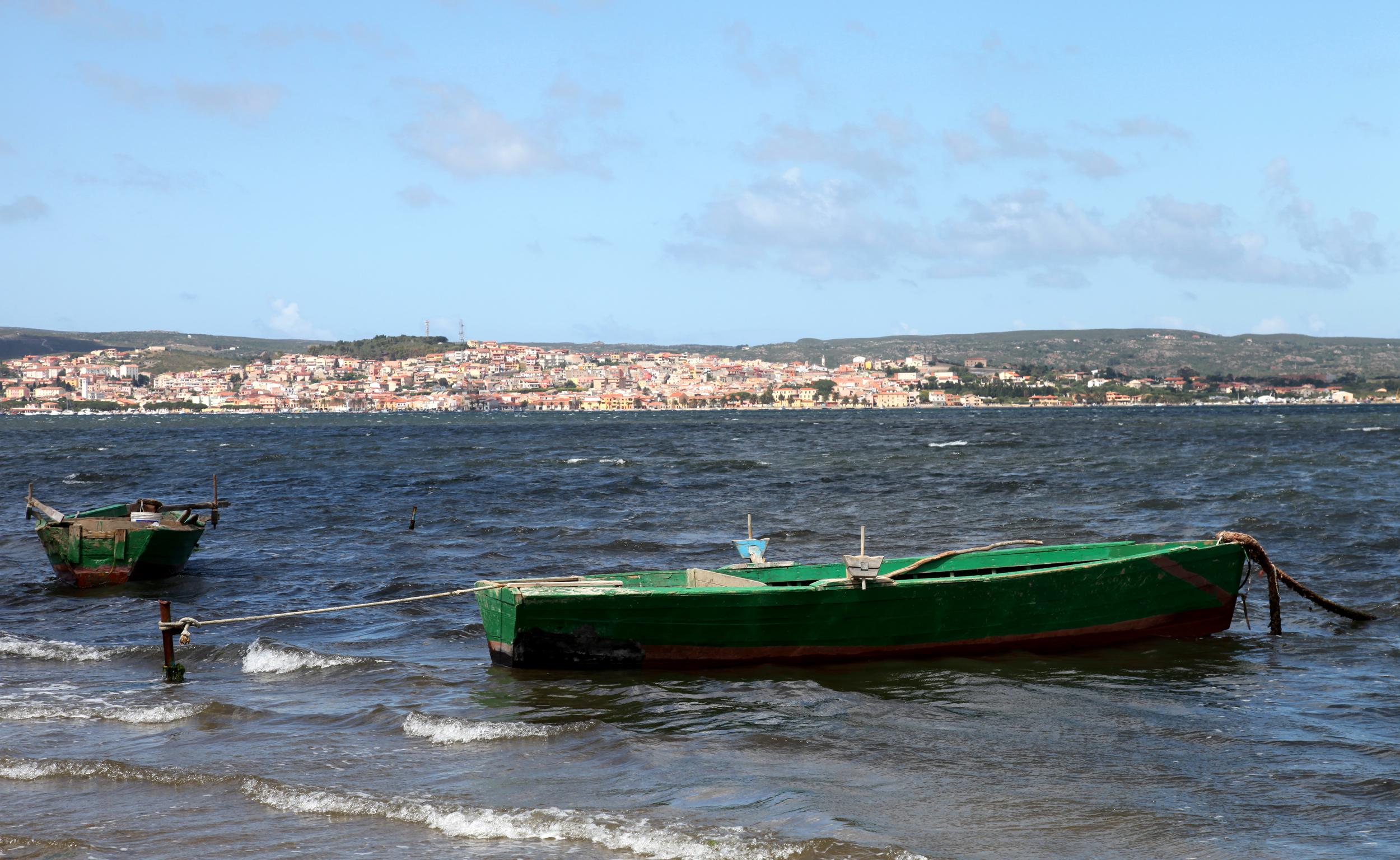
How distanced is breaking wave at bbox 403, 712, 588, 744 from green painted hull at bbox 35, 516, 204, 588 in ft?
36.6

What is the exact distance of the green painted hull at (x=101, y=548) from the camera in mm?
19500

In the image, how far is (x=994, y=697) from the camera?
11562mm

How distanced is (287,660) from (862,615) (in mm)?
6252

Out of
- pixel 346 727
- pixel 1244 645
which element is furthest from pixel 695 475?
pixel 346 727

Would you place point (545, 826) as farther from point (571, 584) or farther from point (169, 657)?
point (169, 657)

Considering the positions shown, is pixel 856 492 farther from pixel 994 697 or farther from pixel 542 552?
pixel 994 697

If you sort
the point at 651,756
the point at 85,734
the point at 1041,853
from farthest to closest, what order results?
A: 1. the point at 85,734
2. the point at 651,756
3. the point at 1041,853

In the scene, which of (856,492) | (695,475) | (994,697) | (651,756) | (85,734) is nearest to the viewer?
(651,756)

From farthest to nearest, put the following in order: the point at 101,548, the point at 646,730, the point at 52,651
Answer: the point at 101,548
the point at 52,651
the point at 646,730

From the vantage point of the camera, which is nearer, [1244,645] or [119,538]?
[1244,645]

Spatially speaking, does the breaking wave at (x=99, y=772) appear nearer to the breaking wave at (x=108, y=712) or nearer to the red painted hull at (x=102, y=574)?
the breaking wave at (x=108, y=712)

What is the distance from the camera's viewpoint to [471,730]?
10273 mm

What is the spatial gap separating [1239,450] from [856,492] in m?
28.7

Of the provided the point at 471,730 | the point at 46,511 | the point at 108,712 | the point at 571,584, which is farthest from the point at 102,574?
the point at 471,730
